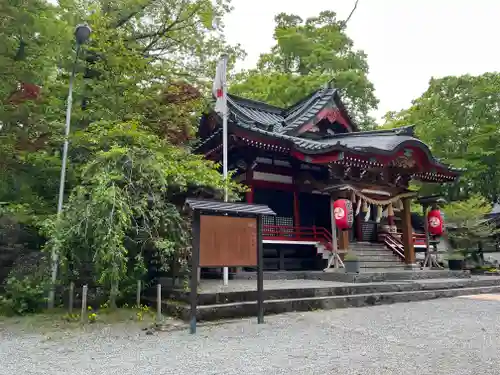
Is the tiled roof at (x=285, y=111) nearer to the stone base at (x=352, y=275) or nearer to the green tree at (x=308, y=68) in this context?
the stone base at (x=352, y=275)

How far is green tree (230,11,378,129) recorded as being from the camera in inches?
988

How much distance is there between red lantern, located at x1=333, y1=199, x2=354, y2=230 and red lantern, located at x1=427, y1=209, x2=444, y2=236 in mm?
4770

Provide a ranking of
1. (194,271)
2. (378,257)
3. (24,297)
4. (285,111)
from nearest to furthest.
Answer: (194,271)
(24,297)
(378,257)
(285,111)

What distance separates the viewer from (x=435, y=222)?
14719mm

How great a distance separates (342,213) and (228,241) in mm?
6174

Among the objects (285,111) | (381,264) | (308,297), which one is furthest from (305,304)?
(285,111)

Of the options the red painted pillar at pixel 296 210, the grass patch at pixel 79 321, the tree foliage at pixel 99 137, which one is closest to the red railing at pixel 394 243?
the red painted pillar at pixel 296 210

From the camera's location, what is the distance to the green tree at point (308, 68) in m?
25.1

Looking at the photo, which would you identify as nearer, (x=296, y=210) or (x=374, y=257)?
(x=374, y=257)

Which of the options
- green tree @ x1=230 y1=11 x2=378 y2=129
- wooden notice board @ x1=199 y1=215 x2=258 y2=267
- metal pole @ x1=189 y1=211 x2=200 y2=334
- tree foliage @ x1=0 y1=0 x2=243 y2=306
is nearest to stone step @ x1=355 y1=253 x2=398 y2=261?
tree foliage @ x1=0 y1=0 x2=243 y2=306

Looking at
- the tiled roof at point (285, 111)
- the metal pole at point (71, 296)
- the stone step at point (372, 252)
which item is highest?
the tiled roof at point (285, 111)

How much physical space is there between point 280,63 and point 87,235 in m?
25.4

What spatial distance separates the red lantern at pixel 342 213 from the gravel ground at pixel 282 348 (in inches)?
189

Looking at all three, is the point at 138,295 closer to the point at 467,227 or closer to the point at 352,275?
the point at 352,275
